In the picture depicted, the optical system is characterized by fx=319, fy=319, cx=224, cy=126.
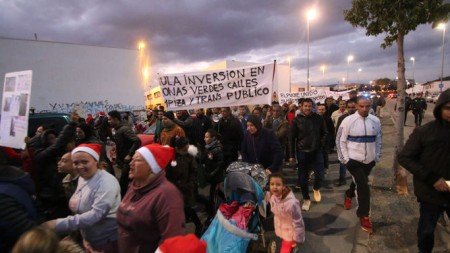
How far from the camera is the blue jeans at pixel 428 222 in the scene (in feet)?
11.2

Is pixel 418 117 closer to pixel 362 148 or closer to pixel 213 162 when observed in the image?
pixel 362 148

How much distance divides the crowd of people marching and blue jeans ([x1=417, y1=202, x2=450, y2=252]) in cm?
119

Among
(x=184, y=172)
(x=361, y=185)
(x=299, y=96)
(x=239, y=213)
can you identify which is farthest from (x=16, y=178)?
(x=299, y=96)

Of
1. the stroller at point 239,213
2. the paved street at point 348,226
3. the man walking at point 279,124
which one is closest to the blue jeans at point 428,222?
the paved street at point 348,226

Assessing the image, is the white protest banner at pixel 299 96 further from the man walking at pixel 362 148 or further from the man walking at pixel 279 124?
the man walking at pixel 362 148

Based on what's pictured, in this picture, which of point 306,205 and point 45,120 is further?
point 45,120

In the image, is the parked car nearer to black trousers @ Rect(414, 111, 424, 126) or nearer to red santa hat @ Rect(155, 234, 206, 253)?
red santa hat @ Rect(155, 234, 206, 253)

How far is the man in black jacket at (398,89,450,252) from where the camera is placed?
331cm

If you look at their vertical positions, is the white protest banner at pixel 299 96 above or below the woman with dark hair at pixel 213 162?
above

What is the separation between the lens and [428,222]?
3.43m

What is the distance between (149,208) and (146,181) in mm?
236

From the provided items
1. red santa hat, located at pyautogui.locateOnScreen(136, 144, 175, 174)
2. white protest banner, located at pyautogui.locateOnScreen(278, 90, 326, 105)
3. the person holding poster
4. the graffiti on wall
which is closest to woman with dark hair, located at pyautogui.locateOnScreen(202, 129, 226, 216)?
the person holding poster

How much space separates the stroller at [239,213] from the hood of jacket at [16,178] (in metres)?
1.91

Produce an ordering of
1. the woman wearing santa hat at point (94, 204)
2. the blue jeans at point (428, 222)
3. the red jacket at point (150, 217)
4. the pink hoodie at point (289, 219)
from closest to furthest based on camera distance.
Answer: the red jacket at point (150, 217)
the woman wearing santa hat at point (94, 204)
the blue jeans at point (428, 222)
the pink hoodie at point (289, 219)
